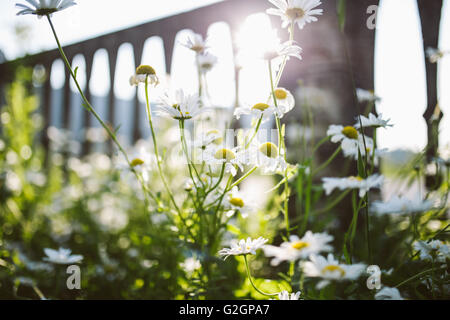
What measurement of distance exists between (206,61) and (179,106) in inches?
10.5

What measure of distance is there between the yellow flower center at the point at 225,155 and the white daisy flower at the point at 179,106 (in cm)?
9

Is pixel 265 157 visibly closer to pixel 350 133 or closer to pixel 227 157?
pixel 227 157

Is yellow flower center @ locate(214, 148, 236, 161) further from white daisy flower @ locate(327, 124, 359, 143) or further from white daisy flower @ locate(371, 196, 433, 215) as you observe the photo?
white daisy flower @ locate(371, 196, 433, 215)

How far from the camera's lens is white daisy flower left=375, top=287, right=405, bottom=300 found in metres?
0.46

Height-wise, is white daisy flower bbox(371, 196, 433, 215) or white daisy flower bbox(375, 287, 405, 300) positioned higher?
white daisy flower bbox(371, 196, 433, 215)

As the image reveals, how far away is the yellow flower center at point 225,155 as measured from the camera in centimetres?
53

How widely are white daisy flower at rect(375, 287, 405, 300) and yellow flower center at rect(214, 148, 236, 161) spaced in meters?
0.34

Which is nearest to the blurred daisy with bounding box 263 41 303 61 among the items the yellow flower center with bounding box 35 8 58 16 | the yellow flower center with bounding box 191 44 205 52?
the yellow flower center with bounding box 191 44 205 52

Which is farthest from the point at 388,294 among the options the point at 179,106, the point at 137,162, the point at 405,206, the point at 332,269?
the point at 137,162

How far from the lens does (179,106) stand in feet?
1.83

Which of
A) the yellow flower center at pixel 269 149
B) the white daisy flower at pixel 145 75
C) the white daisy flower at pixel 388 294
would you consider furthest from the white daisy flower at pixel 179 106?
the white daisy flower at pixel 388 294
